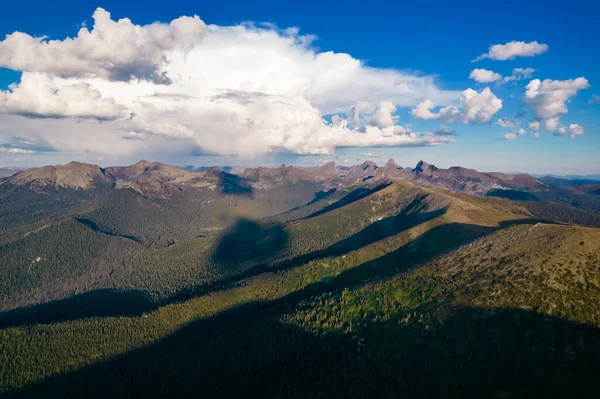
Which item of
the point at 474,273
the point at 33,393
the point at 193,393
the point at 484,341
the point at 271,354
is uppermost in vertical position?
the point at 474,273

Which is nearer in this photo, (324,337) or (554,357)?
(554,357)

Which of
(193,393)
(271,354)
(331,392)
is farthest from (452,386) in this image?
(193,393)

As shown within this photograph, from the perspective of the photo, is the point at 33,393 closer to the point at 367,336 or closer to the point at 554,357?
the point at 367,336

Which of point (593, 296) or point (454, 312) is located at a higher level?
point (593, 296)

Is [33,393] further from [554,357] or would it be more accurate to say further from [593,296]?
[593,296]

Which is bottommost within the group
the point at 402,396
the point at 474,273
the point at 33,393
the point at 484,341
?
the point at 33,393

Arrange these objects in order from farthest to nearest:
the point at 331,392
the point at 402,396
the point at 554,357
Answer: the point at 331,392 < the point at 402,396 < the point at 554,357

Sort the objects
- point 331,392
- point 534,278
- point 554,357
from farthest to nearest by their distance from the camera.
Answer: point 534,278
point 331,392
point 554,357

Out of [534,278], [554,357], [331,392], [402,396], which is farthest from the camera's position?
[534,278]

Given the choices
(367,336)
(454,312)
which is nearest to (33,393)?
(367,336)
